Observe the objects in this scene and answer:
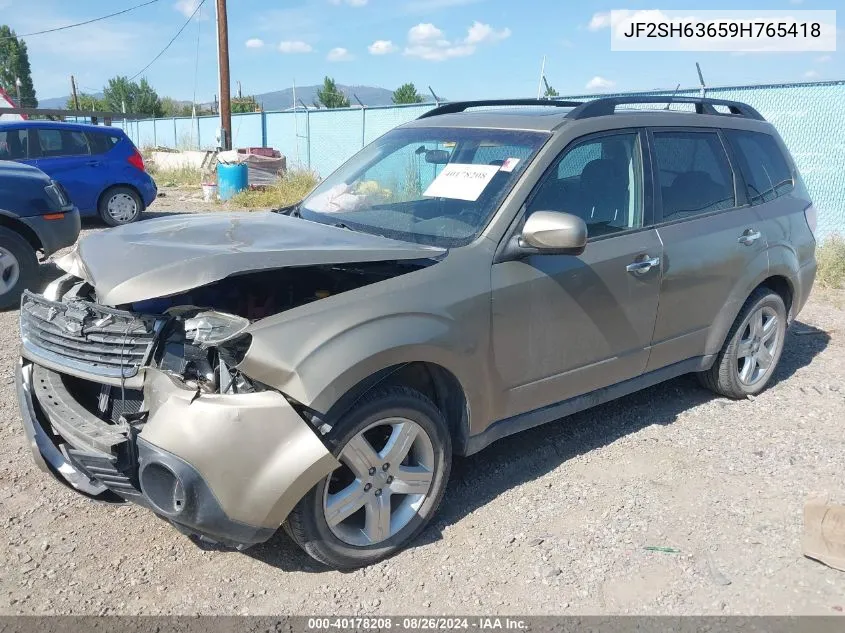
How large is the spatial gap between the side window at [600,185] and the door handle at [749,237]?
90cm

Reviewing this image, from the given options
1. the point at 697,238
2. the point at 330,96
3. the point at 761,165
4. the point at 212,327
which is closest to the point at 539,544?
the point at 212,327

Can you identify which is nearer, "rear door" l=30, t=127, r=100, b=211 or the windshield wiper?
the windshield wiper

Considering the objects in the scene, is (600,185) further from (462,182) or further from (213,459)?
(213,459)

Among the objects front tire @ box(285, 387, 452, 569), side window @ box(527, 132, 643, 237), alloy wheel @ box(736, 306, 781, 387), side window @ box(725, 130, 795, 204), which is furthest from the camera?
alloy wheel @ box(736, 306, 781, 387)

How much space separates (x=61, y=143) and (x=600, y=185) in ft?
33.1

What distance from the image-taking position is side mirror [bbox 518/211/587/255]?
10.0 ft

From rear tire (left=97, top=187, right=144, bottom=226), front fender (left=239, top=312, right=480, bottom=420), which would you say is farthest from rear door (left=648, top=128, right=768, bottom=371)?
rear tire (left=97, top=187, right=144, bottom=226)

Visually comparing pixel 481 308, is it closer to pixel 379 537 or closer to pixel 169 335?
pixel 379 537

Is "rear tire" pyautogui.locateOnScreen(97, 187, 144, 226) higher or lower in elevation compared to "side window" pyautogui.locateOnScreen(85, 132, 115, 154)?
lower

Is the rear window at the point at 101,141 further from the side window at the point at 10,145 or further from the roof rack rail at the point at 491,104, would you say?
the roof rack rail at the point at 491,104

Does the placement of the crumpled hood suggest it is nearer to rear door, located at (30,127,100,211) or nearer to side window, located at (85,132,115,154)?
rear door, located at (30,127,100,211)

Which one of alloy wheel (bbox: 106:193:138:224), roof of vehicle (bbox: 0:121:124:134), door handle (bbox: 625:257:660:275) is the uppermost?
roof of vehicle (bbox: 0:121:124:134)

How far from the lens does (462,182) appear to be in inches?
139

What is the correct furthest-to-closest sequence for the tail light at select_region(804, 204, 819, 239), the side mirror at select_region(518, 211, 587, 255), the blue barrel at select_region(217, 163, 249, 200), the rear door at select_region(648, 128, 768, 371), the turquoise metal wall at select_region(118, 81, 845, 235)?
the blue barrel at select_region(217, 163, 249, 200) < the turquoise metal wall at select_region(118, 81, 845, 235) < the tail light at select_region(804, 204, 819, 239) < the rear door at select_region(648, 128, 768, 371) < the side mirror at select_region(518, 211, 587, 255)
